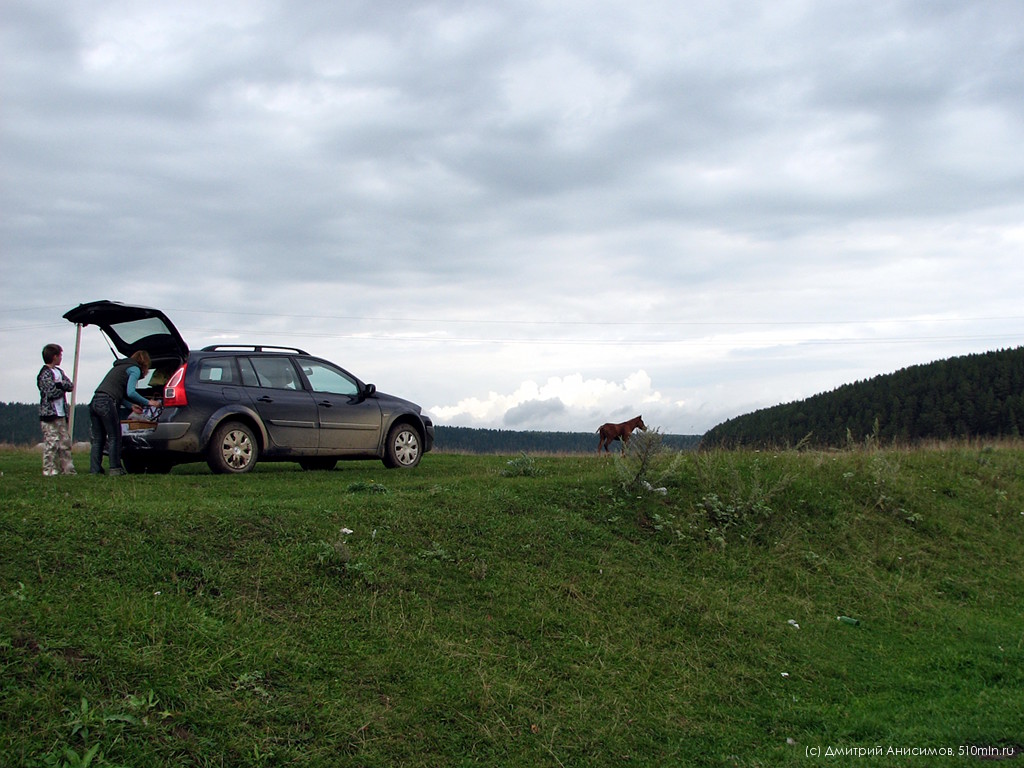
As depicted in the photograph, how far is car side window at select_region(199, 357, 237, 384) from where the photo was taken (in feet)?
39.8

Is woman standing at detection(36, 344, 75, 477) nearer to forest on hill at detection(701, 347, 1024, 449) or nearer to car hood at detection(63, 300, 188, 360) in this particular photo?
car hood at detection(63, 300, 188, 360)

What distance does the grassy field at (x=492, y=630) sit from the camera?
449cm

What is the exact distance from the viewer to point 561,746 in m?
4.90

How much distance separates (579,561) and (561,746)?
300 centimetres

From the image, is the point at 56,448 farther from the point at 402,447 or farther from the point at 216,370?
the point at 402,447

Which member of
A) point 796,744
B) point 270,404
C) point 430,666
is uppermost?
point 270,404

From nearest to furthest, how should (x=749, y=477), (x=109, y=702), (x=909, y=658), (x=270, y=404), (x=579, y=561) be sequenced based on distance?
(x=109, y=702), (x=909, y=658), (x=579, y=561), (x=749, y=477), (x=270, y=404)

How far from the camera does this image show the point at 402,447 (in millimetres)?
14438

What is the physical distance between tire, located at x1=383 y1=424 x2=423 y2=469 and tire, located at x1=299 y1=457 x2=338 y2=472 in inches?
35.7

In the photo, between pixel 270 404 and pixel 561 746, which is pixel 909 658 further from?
pixel 270 404

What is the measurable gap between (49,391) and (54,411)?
0.98ft

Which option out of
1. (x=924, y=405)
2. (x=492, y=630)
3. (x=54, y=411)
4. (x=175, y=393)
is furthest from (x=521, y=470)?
(x=924, y=405)

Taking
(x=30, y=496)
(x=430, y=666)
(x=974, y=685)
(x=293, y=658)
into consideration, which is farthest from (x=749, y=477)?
(x=30, y=496)

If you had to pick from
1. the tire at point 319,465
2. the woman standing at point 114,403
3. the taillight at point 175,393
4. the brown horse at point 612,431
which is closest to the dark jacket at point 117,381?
the woman standing at point 114,403
